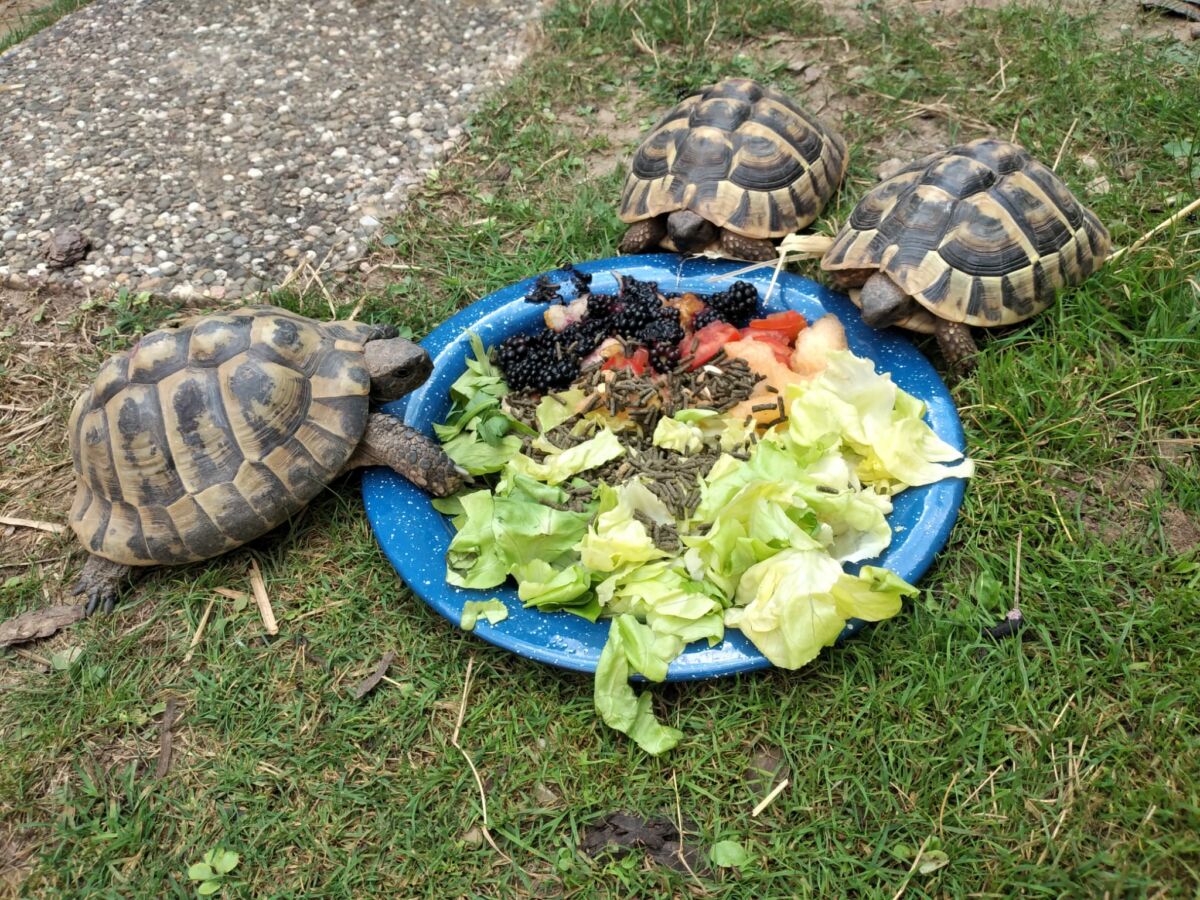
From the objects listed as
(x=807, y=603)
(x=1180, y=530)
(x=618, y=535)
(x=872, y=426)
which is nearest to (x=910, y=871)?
(x=807, y=603)

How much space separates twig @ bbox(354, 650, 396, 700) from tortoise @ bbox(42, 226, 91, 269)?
2.82m

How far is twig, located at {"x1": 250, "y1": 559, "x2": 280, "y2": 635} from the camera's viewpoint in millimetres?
3037

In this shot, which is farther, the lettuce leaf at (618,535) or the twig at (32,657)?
the twig at (32,657)

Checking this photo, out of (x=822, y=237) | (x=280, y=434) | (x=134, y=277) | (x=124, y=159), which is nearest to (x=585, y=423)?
(x=280, y=434)

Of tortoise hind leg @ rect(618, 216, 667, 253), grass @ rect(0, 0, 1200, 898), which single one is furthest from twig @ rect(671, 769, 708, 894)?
tortoise hind leg @ rect(618, 216, 667, 253)

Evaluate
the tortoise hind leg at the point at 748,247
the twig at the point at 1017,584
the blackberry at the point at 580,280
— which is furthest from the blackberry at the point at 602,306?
the twig at the point at 1017,584

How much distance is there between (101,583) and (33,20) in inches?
209

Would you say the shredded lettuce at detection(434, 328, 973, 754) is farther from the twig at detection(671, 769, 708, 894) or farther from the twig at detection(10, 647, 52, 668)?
the twig at detection(10, 647, 52, 668)

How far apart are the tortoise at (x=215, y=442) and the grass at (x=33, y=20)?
4.43m

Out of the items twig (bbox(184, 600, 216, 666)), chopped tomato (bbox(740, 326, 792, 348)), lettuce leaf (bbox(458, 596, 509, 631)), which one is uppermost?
chopped tomato (bbox(740, 326, 792, 348))

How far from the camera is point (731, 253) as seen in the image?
386 centimetres

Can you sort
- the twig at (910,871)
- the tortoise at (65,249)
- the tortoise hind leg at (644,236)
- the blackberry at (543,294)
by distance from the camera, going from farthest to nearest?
the tortoise at (65,249) → the tortoise hind leg at (644,236) → the blackberry at (543,294) → the twig at (910,871)

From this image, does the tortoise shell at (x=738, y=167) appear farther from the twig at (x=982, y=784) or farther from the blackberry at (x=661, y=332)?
the twig at (x=982, y=784)

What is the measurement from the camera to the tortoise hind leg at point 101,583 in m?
3.14
